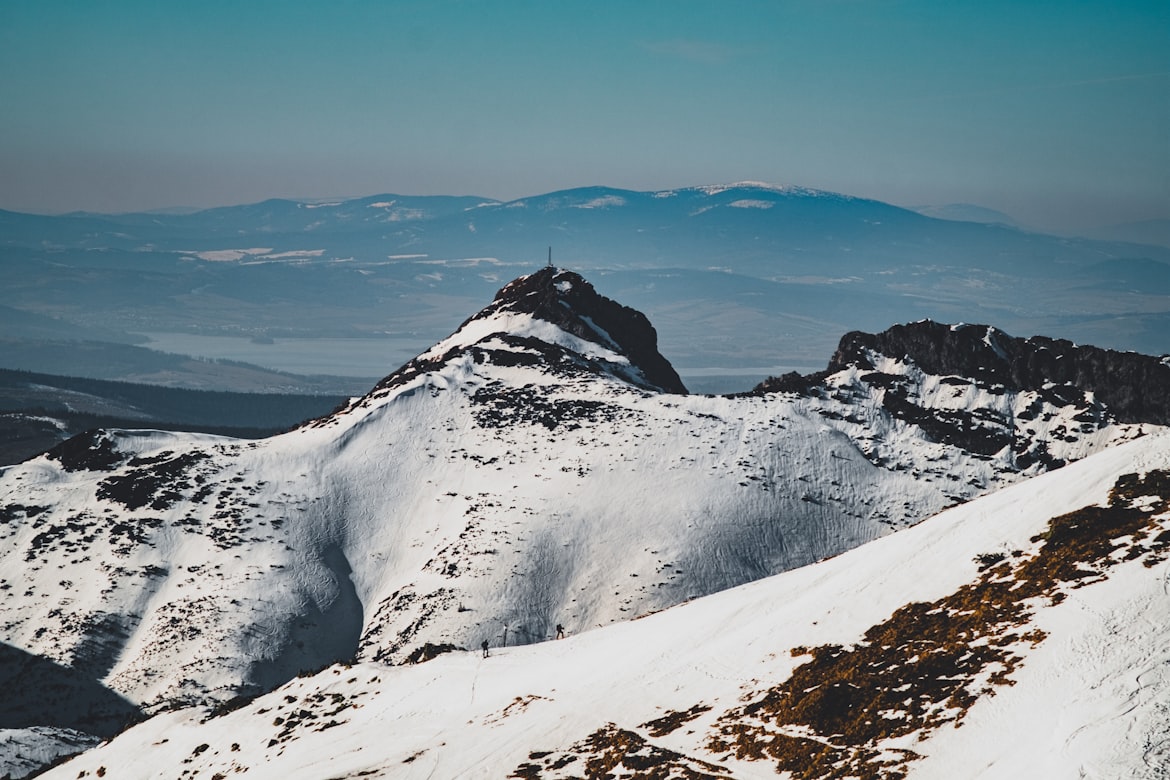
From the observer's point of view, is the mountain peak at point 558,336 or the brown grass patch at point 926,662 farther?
the mountain peak at point 558,336

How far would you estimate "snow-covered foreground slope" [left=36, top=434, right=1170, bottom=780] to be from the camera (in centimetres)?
2977

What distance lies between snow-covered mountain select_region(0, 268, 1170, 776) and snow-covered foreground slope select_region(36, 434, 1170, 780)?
34285mm

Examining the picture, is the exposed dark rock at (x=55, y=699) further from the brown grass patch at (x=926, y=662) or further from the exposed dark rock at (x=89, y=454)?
the brown grass patch at (x=926, y=662)

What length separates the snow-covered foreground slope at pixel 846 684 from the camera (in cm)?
2977

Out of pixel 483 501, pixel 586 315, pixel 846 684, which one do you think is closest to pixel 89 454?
pixel 483 501

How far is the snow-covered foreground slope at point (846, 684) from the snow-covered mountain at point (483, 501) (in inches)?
1350

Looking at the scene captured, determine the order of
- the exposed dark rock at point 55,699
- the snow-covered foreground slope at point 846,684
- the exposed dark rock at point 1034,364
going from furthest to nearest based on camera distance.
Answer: the exposed dark rock at point 1034,364
the exposed dark rock at point 55,699
the snow-covered foreground slope at point 846,684

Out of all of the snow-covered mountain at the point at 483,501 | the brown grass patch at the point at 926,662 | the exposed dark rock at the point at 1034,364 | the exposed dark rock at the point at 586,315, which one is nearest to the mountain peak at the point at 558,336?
the exposed dark rock at the point at 586,315

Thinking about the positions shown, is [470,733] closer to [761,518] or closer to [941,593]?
[941,593]

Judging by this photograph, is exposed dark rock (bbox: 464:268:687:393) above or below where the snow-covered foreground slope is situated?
above

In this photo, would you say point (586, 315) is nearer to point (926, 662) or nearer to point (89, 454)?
point (89, 454)

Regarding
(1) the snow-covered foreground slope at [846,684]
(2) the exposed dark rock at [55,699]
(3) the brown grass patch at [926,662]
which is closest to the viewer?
(1) the snow-covered foreground slope at [846,684]

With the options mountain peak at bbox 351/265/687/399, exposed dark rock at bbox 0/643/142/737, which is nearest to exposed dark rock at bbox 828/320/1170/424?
mountain peak at bbox 351/265/687/399

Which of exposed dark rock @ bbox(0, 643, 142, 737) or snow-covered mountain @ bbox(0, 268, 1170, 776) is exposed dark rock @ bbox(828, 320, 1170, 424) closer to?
snow-covered mountain @ bbox(0, 268, 1170, 776)
